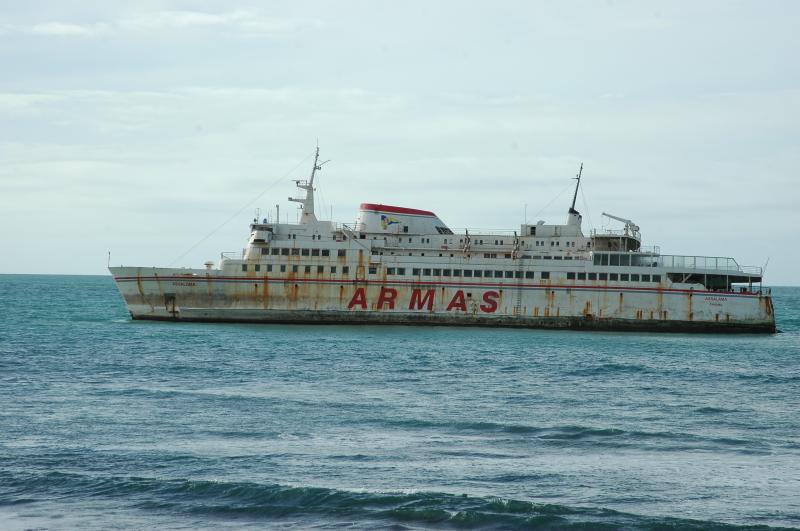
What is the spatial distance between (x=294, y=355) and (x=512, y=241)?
71.2ft

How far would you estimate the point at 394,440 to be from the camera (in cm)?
2097

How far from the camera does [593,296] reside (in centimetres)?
5422

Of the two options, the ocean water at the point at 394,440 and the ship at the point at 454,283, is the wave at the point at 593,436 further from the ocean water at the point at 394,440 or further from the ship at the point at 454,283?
the ship at the point at 454,283

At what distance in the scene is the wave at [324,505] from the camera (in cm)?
1498

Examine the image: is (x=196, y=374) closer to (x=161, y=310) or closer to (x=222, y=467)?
(x=222, y=467)

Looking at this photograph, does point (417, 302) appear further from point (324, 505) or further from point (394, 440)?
point (324, 505)

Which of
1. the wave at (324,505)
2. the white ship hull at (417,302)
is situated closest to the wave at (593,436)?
the wave at (324,505)

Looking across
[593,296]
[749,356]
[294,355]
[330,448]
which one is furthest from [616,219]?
[330,448]

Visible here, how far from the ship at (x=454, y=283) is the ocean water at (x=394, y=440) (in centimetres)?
1412

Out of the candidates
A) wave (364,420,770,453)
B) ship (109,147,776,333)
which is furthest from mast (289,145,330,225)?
wave (364,420,770,453)

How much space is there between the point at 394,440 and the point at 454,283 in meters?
34.7

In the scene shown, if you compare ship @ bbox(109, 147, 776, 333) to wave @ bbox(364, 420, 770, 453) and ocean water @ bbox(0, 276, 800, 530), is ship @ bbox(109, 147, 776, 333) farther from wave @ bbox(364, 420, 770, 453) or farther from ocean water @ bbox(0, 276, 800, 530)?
wave @ bbox(364, 420, 770, 453)

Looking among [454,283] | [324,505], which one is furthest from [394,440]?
[454,283]

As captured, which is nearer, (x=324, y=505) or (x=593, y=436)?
(x=324, y=505)
